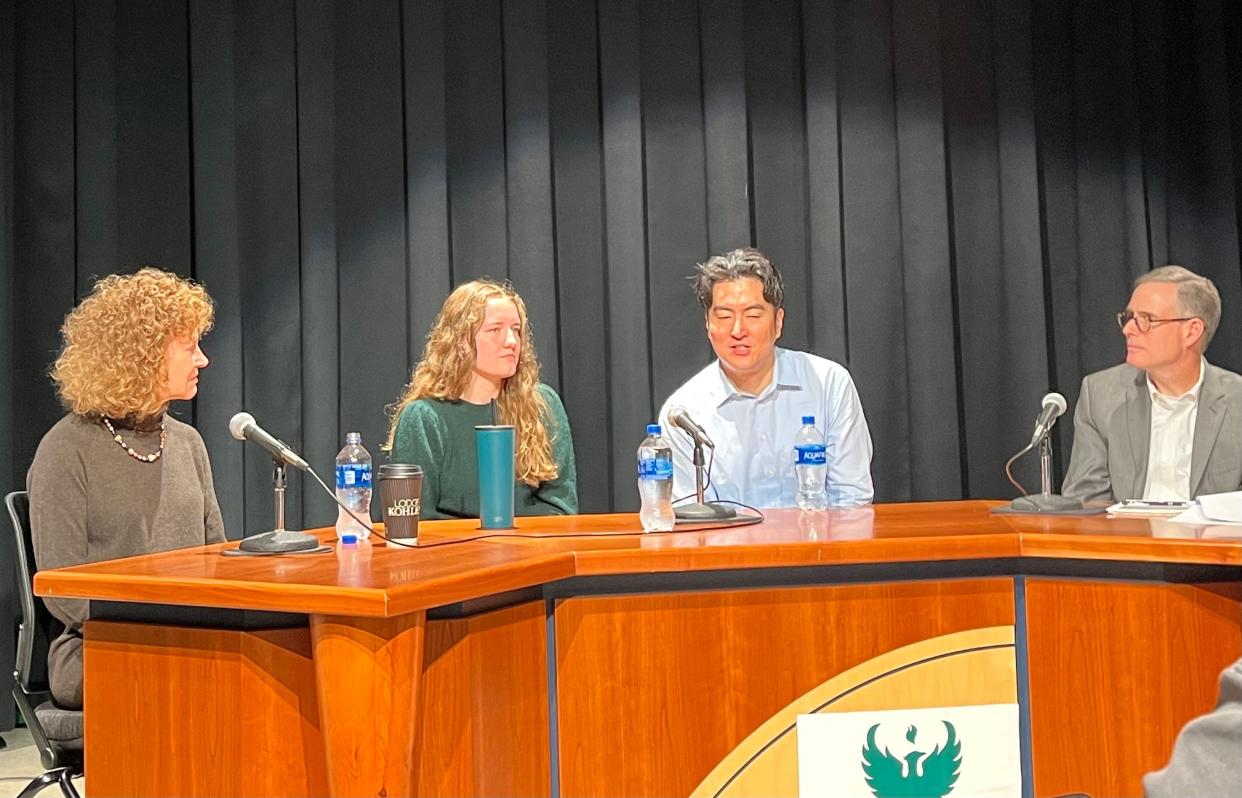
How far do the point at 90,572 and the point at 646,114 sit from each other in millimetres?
2799

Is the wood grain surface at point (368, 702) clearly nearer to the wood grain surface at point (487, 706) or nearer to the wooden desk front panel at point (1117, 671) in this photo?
the wood grain surface at point (487, 706)

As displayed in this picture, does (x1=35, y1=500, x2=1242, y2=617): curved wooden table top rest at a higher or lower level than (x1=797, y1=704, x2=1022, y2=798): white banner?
higher

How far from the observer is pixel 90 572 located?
200 cm

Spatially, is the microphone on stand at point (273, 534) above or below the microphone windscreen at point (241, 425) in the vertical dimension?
below

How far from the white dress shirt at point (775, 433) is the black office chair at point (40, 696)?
5.22ft

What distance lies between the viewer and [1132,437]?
126 inches

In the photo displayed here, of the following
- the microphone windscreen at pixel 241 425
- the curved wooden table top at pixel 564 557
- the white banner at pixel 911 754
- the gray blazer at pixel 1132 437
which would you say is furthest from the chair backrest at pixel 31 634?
the gray blazer at pixel 1132 437

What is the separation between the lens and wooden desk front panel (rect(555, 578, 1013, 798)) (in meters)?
2.12

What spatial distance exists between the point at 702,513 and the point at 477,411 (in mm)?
1137

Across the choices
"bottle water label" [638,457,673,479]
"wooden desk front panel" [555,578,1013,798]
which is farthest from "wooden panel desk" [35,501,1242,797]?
"bottle water label" [638,457,673,479]

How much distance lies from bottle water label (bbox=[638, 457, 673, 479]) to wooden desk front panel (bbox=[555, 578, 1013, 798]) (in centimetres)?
40

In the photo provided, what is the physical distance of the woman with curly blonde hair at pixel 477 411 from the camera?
3.44m

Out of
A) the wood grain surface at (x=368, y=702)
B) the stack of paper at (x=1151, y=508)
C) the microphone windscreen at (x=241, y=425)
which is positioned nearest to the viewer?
the wood grain surface at (x=368, y=702)

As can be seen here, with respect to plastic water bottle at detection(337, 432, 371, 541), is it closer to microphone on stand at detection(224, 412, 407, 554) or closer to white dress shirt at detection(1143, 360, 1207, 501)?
microphone on stand at detection(224, 412, 407, 554)
